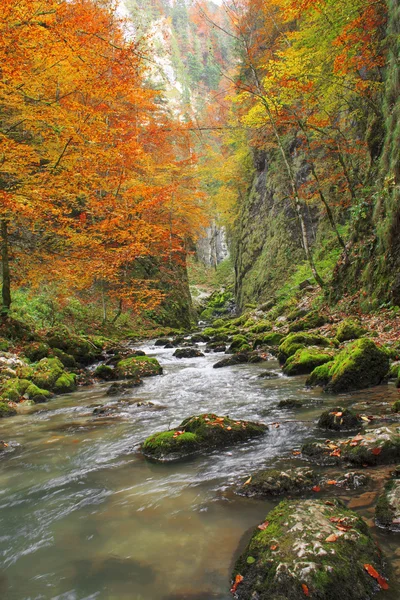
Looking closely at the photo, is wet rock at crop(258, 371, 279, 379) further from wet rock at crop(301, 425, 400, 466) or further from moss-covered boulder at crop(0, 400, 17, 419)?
moss-covered boulder at crop(0, 400, 17, 419)

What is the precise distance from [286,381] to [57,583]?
605cm

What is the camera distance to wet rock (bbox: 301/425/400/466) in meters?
3.52

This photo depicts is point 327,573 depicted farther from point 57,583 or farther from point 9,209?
point 9,209

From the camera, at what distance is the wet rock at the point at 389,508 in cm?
260

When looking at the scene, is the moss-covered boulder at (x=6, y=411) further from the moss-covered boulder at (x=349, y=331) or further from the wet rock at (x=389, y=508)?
the moss-covered boulder at (x=349, y=331)

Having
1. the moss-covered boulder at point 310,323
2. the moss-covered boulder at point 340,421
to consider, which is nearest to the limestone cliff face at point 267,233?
the moss-covered boulder at point 310,323

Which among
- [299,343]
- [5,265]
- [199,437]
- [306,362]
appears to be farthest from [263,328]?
[199,437]

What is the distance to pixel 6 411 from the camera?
6816 mm

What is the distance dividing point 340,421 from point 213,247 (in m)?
48.5

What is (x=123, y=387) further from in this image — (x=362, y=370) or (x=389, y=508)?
(x=389, y=508)

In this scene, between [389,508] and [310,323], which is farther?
[310,323]

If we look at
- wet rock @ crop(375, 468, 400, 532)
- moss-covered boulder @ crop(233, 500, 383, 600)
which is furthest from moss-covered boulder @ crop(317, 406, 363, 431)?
moss-covered boulder @ crop(233, 500, 383, 600)

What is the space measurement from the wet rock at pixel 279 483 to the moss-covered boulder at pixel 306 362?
16.0 feet

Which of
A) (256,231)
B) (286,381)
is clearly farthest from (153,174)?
(286,381)
